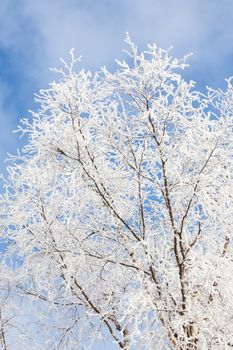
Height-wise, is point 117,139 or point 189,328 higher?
point 117,139

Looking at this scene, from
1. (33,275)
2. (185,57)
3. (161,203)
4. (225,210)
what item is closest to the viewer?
(185,57)

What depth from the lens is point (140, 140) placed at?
680cm

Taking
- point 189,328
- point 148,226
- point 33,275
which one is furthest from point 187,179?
point 33,275

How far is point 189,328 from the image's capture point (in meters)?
6.46

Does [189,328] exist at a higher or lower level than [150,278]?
lower

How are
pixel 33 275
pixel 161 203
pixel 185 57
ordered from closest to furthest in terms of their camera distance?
pixel 185 57 → pixel 161 203 → pixel 33 275

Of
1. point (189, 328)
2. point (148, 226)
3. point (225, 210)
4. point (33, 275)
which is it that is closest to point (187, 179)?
point (225, 210)

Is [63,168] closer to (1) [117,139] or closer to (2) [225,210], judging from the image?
(1) [117,139]

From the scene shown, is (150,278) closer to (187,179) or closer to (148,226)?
(148,226)

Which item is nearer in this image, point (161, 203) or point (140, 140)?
point (140, 140)

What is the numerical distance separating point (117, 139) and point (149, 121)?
70 cm

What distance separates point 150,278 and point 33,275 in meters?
2.25

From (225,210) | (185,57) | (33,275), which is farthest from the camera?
(33,275)

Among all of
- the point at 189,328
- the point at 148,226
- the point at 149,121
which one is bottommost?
the point at 189,328
